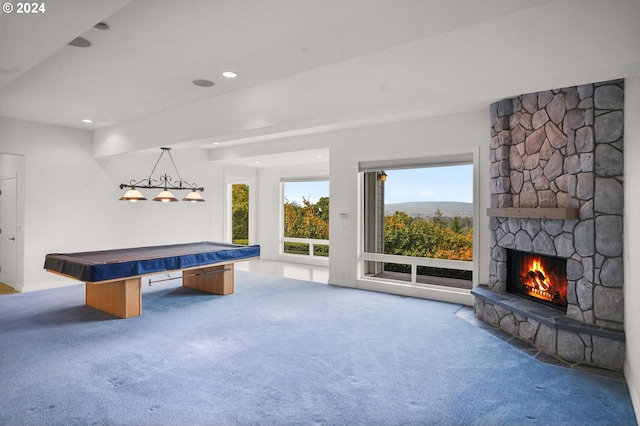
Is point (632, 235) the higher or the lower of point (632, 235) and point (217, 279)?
the higher

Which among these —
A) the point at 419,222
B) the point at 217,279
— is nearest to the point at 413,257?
the point at 419,222

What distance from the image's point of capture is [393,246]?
643cm

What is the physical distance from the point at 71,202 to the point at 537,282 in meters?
6.89

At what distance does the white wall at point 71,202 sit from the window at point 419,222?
417 centimetres

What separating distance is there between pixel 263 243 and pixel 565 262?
692 cm

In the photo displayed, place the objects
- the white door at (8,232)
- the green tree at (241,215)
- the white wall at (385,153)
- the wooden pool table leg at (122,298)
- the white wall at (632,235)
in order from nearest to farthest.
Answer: the white wall at (632,235) → the wooden pool table leg at (122,298) → the white wall at (385,153) → the white door at (8,232) → the green tree at (241,215)

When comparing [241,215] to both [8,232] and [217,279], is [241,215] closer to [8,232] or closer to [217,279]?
[217,279]

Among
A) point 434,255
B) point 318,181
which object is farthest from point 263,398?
point 318,181

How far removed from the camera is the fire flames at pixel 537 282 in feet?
12.6

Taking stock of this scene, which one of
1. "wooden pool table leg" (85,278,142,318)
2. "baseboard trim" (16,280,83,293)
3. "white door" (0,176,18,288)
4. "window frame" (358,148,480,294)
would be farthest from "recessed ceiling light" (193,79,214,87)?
"baseboard trim" (16,280,83,293)

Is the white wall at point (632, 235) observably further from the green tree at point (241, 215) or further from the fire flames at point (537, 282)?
the green tree at point (241, 215)

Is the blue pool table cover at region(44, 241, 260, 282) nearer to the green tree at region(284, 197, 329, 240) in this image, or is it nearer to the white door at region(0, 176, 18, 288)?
the white door at region(0, 176, 18, 288)

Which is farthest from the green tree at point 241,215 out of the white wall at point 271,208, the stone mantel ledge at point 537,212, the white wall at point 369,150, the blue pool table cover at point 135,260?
the stone mantel ledge at point 537,212

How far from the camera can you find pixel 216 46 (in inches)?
120
